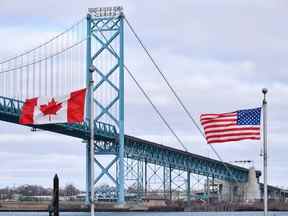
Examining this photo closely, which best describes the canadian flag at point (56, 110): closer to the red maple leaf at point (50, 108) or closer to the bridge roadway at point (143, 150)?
the red maple leaf at point (50, 108)

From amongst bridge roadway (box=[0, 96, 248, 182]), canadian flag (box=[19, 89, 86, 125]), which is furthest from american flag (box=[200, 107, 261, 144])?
bridge roadway (box=[0, 96, 248, 182])

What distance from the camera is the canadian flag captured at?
33.8m

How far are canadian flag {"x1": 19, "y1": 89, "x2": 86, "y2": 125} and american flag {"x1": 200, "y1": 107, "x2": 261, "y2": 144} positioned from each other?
15.9 feet

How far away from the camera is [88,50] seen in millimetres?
102062

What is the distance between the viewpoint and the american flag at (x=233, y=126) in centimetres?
3572

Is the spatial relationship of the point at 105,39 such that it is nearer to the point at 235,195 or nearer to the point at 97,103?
the point at 97,103

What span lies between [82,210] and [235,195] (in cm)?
4697

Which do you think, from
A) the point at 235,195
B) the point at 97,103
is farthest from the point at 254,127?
the point at 235,195

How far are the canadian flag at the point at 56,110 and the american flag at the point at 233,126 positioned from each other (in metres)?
4.86

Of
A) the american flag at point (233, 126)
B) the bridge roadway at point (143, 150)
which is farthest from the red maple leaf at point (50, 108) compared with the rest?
the bridge roadway at point (143, 150)

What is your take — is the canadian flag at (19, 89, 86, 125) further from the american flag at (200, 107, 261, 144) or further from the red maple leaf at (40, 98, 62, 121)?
the american flag at (200, 107, 261, 144)

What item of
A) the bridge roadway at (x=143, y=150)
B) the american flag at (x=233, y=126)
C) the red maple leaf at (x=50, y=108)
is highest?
the bridge roadway at (x=143, y=150)

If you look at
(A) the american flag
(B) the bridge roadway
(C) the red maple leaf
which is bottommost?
(A) the american flag

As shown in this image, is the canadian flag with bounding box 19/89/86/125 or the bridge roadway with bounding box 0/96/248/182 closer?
the canadian flag with bounding box 19/89/86/125
